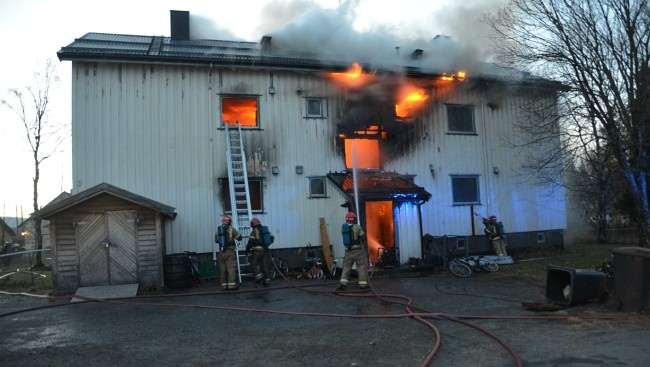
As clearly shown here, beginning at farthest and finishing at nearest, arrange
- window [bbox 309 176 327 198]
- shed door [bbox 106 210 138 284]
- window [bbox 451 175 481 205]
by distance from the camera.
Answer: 1. window [bbox 451 175 481 205]
2. window [bbox 309 176 327 198]
3. shed door [bbox 106 210 138 284]

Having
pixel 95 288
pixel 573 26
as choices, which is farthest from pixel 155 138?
pixel 573 26

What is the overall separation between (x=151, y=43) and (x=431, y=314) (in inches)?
531

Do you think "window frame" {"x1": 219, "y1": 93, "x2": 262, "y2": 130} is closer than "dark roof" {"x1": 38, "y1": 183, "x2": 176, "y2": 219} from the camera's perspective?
No

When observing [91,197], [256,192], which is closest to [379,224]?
[256,192]

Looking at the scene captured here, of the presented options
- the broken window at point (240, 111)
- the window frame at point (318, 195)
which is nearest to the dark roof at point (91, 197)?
the broken window at point (240, 111)

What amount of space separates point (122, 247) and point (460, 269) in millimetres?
9375

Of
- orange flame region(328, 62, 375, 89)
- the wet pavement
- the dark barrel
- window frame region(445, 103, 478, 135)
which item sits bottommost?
the wet pavement

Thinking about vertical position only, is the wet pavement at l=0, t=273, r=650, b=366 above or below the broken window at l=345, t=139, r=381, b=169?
below

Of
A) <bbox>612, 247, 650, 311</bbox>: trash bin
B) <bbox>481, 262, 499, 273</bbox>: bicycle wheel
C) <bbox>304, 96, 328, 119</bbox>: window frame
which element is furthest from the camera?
<bbox>304, 96, 328, 119</bbox>: window frame

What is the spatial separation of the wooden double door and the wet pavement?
96.8 inches

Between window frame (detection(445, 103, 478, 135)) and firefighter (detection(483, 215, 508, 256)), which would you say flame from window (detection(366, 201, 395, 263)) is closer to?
firefighter (detection(483, 215, 508, 256))

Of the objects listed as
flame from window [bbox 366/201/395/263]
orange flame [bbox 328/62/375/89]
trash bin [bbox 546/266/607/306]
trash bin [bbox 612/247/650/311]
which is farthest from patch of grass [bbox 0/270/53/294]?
trash bin [bbox 612/247/650/311]

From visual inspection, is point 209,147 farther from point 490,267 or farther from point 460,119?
point 490,267

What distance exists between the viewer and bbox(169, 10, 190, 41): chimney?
18.5 m
